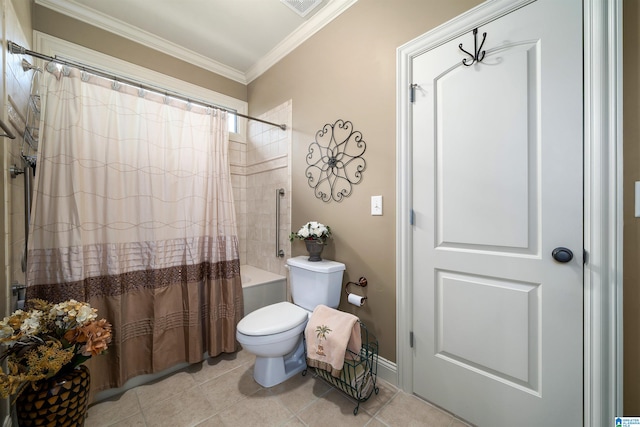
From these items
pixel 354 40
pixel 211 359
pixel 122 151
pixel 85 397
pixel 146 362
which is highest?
pixel 354 40

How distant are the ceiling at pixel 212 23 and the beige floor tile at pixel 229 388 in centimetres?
271

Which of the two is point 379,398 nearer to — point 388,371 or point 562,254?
point 388,371

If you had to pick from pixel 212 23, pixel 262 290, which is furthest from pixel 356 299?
pixel 212 23

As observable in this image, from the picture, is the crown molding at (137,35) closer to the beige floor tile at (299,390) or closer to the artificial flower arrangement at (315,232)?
the artificial flower arrangement at (315,232)

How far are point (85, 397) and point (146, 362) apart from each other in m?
0.61

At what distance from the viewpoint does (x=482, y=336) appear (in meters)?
1.26

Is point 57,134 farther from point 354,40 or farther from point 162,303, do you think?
point 354,40

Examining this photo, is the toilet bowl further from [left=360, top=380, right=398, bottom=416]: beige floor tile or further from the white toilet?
[left=360, top=380, right=398, bottom=416]: beige floor tile

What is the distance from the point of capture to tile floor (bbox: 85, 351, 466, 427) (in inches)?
51.9

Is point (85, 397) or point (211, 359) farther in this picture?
point (211, 359)

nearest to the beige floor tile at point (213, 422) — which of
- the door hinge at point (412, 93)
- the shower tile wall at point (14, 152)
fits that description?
the shower tile wall at point (14, 152)

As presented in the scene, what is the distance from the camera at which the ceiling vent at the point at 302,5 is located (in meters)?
1.84

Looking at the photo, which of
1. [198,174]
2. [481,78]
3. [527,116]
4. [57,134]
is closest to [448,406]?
[527,116]

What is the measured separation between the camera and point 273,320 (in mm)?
1553
